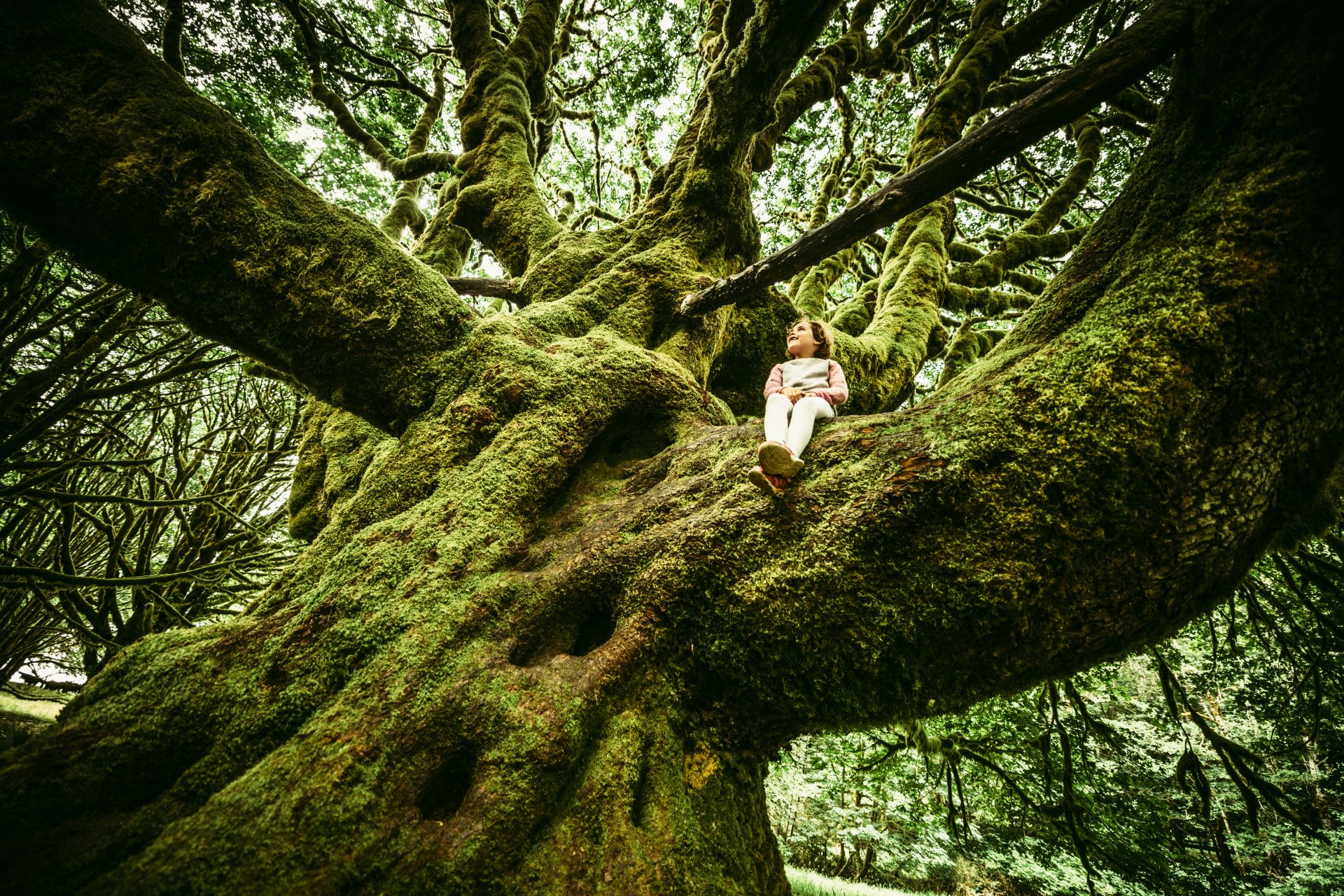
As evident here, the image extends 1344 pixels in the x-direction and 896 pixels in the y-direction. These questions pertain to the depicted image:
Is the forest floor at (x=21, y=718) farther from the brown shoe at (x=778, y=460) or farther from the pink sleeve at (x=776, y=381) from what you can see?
the pink sleeve at (x=776, y=381)

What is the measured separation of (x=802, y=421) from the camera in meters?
2.29

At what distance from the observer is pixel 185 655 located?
2.00 meters

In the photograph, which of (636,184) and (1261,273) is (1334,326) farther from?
(636,184)

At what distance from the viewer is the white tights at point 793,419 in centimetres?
222

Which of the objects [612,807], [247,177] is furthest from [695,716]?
[247,177]

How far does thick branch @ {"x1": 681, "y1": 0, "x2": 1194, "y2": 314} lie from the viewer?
2.13 metres

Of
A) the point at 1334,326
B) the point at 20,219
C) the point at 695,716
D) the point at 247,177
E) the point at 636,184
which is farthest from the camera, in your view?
the point at 636,184

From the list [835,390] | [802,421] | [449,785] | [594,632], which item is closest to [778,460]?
[802,421]

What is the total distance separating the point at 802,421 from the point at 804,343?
136cm

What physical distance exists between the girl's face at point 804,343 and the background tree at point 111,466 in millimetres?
4655

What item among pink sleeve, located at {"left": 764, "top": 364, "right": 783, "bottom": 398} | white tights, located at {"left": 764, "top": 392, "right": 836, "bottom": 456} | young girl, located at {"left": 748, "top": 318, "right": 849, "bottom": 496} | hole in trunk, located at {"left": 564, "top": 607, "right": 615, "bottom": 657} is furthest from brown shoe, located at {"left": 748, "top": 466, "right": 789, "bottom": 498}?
pink sleeve, located at {"left": 764, "top": 364, "right": 783, "bottom": 398}

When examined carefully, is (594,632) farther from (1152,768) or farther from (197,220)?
(1152,768)

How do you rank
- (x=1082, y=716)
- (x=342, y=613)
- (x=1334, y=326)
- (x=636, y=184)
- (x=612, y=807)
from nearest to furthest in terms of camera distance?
1. (x=1334, y=326)
2. (x=612, y=807)
3. (x=342, y=613)
4. (x=1082, y=716)
5. (x=636, y=184)

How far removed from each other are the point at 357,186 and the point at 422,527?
8906 millimetres
